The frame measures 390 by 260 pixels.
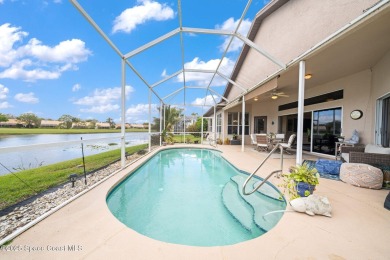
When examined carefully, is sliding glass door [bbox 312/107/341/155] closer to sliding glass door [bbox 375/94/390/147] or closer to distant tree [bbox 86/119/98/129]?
sliding glass door [bbox 375/94/390/147]

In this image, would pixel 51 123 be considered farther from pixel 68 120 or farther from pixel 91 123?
pixel 91 123

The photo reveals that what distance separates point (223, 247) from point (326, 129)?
781 centimetres

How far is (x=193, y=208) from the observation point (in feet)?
12.0

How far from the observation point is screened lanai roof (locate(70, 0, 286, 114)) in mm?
4827

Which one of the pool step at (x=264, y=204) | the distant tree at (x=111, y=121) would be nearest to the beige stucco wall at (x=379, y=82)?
the pool step at (x=264, y=204)

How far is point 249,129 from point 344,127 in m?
6.92

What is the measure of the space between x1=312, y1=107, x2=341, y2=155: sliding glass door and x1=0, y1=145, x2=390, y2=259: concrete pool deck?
17.3ft

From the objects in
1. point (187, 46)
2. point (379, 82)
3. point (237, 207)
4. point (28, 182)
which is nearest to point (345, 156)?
point (379, 82)

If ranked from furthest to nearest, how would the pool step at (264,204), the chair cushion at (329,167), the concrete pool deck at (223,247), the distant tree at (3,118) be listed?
the chair cushion at (329,167) < the pool step at (264,204) < the distant tree at (3,118) < the concrete pool deck at (223,247)

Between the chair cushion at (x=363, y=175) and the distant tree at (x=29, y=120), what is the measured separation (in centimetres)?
604

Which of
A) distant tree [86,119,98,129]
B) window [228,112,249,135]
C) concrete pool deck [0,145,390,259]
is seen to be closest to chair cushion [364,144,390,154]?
concrete pool deck [0,145,390,259]

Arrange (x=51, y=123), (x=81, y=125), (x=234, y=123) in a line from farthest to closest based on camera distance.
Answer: (x=234, y=123) → (x=81, y=125) → (x=51, y=123)

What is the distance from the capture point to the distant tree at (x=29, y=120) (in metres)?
2.65

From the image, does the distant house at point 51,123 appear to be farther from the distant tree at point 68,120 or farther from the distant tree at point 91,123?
the distant tree at point 91,123
